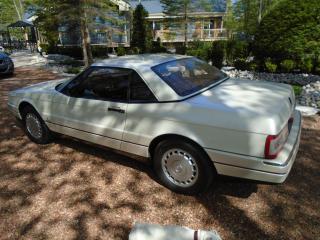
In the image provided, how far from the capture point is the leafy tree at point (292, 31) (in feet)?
27.2

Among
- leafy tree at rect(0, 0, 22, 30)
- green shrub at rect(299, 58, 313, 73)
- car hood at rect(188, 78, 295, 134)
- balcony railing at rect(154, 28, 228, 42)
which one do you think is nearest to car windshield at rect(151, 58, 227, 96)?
car hood at rect(188, 78, 295, 134)

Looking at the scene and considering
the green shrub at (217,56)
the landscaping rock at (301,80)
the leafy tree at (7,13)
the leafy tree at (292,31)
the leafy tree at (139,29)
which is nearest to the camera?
the landscaping rock at (301,80)

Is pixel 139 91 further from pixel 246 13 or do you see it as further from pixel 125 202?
pixel 246 13

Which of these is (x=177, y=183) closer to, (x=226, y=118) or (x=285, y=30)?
(x=226, y=118)

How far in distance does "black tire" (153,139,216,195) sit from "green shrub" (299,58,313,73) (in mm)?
7874

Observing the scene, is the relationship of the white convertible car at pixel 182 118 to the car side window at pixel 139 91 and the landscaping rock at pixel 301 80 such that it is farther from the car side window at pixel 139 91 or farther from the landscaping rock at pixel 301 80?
the landscaping rock at pixel 301 80

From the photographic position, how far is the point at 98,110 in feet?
Result: 12.8

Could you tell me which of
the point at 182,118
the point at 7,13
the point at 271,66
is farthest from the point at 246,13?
the point at 7,13

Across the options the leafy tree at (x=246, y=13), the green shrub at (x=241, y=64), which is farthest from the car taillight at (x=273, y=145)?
the leafy tree at (x=246, y=13)

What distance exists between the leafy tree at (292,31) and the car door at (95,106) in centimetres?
684

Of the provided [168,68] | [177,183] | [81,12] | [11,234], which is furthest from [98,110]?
[81,12]

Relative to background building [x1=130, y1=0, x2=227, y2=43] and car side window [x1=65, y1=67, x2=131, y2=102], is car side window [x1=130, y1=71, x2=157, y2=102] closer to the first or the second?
car side window [x1=65, y1=67, x2=131, y2=102]

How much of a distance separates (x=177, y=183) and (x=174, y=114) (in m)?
0.90

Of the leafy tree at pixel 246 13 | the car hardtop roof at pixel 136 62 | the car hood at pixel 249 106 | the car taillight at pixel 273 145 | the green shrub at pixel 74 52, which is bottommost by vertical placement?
the green shrub at pixel 74 52
